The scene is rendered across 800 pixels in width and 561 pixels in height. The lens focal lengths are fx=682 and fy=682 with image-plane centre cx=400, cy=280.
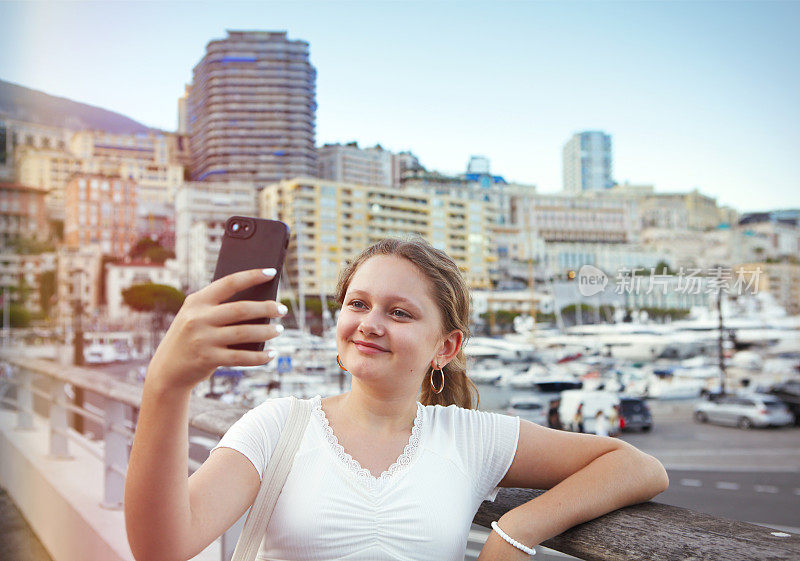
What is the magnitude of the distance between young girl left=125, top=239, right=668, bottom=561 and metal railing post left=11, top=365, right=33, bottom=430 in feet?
8.94

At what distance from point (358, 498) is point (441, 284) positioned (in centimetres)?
26

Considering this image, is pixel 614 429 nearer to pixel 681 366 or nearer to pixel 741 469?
pixel 741 469

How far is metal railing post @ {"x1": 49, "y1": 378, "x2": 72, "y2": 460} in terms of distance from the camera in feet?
8.16

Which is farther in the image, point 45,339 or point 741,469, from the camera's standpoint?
point 45,339

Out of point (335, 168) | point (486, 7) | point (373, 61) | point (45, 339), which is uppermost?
point (486, 7)

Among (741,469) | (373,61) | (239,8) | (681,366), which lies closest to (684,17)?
(373,61)

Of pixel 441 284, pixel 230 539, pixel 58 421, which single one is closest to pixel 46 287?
pixel 58 421

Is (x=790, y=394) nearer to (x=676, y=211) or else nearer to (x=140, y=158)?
(x=676, y=211)

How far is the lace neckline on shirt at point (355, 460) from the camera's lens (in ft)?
2.37

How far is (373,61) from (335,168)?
14.3 metres

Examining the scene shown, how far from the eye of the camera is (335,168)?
52.4m

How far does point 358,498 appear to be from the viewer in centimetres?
70

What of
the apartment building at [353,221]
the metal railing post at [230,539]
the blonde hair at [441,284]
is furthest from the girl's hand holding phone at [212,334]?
the apartment building at [353,221]

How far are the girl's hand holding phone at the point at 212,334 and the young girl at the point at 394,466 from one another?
11 centimetres
